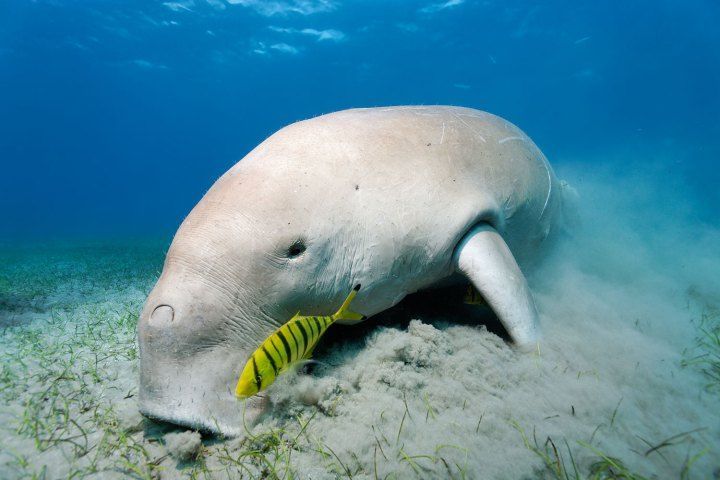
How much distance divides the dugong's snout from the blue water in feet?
88.1

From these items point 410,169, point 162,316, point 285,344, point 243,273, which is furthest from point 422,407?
point 410,169

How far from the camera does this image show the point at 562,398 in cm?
206

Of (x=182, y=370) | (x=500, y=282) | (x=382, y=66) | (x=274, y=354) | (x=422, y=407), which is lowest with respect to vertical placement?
(x=422, y=407)

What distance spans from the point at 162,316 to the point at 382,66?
165 ft

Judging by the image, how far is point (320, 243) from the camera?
2.24 m

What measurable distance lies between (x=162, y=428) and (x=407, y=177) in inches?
86.4

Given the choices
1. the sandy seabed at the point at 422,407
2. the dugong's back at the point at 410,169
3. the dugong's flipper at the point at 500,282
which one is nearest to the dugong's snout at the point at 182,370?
the sandy seabed at the point at 422,407

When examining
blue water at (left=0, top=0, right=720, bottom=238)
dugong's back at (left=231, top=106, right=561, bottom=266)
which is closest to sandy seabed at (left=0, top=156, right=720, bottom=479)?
dugong's back at (left=231, top=106, right=561, bottom=266)

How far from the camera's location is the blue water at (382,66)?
34094mm

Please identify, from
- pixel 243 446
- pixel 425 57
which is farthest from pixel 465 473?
pixel 425 57

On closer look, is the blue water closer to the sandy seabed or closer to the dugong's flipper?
the sandy seabed

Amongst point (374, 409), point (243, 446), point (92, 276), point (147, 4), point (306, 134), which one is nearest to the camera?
point (243, 446)

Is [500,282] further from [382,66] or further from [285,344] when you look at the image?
[382,66]

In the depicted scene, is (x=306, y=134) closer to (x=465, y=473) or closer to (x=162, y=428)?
(x=162, y=428)
